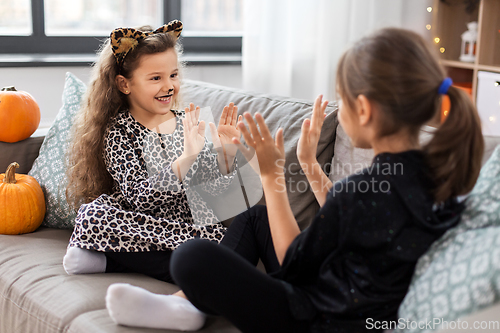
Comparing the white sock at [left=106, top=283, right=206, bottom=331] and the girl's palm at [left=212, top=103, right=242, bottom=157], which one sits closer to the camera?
the white sock at [left=106, top=283, right=206, bottom=331]

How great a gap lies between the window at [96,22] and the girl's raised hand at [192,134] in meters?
1.30

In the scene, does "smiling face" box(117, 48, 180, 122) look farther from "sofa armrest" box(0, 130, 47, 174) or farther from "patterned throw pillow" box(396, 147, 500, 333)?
"patterned throw pillow" box(396, 147, 500, 333)

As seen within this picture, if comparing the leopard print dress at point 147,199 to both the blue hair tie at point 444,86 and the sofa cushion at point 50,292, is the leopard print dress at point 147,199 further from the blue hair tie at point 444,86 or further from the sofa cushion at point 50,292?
the blue hair tie at point 444,86

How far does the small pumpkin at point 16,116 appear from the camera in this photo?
5.17 feet

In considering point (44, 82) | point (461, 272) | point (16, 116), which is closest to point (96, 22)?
point (44, 82)

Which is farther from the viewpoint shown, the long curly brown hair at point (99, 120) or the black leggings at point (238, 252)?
the long curly brown hair at point (99, 120)

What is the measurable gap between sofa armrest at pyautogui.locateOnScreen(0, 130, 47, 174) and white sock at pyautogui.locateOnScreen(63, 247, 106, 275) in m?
0.57

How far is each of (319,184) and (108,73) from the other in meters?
0.73

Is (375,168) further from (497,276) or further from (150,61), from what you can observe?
(150,61)

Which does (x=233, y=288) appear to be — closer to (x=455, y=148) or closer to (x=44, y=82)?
(x=455, y=148)

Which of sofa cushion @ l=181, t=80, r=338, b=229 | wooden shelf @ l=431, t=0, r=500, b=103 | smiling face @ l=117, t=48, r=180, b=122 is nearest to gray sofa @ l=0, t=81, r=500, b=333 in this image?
sofa cushion @ l=181, t=80, r=338, b=229

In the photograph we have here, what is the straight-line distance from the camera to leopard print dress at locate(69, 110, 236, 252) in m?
1.27

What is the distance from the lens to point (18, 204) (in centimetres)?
145

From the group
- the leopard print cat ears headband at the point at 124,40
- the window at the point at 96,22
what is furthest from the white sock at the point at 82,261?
the window at the point at 96,22
